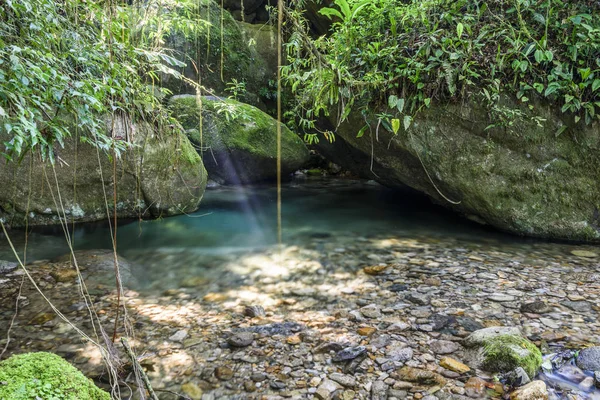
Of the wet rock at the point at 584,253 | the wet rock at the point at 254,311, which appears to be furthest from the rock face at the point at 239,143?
the wet rock at the point at 584,253

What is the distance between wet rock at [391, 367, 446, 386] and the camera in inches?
85.8

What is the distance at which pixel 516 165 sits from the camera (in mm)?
5074

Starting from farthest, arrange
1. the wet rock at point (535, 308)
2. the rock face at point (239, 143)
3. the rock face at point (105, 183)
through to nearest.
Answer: the rock face at point (239, 143) → the rock face at point (105, 183) → the wet rock at point (535, 308)

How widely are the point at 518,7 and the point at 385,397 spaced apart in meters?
4.91

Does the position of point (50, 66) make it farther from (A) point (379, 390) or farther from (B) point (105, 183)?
(B) point (105, 183)

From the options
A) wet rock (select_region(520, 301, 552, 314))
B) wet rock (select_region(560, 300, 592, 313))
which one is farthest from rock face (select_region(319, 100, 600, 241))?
wet rock (select_region(520, 301, 552, 314))

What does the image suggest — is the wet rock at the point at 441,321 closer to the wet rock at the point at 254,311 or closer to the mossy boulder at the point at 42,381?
the wet rock at the point at 254,311

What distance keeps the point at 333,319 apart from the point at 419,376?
2.91ft

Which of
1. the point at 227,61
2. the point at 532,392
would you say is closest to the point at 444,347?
the point at 532,392

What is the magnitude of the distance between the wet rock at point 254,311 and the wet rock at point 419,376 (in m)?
1.24

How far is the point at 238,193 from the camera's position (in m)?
9.98

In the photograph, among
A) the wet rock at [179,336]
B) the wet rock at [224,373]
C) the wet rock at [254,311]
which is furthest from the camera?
the wet rock at [254,311]

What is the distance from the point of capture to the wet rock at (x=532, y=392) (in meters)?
1.98

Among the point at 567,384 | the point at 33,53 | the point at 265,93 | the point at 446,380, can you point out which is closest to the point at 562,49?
the point at 567,384
